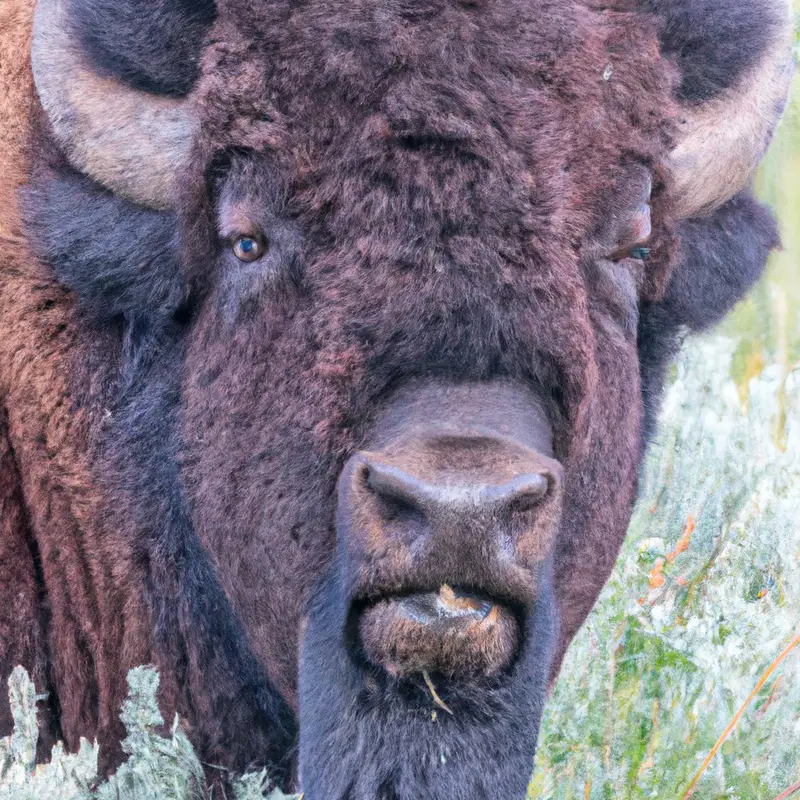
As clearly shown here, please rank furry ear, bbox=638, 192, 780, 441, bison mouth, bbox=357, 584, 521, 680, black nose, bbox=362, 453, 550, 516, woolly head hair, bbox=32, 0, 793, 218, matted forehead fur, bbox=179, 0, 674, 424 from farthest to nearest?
furry ear, bbox=638, 192, 780, 441 → woolly head hair, bbox=32, 0, 793, 218 → matted forehead fur, bbox=179, 0, 674, 424 → bison mouth, bbox=357, 584, 521, 680 → black nose, bbox=362, 453, 550, 516

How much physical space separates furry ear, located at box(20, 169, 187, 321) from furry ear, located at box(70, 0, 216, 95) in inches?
14.5

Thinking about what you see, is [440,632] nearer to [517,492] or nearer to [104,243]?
[517,492]

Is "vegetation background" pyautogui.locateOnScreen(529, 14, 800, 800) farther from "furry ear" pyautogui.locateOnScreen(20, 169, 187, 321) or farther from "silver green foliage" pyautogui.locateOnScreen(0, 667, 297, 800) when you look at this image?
"furry ear" pyautogui.locateOnScreen(20, 169, 187, 321)

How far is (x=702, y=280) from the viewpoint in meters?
4.18

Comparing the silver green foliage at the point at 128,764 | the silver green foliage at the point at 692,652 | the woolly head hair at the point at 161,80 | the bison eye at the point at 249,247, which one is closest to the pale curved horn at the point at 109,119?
the woolly head hair at the point at 161,80

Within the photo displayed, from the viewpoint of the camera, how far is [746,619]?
3838 mm

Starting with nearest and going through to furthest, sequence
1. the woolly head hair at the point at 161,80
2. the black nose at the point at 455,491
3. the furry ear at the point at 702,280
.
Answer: the black nose at the point at 455,491 → the woolly head hair at the point at 161,80 → the furry ear at the point at 702,280

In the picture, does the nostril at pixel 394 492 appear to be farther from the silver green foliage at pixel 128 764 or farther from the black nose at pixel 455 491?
the silver green foliage at pixel 128 764

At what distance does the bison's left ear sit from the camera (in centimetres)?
373

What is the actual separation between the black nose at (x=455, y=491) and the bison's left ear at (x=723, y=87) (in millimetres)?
1462

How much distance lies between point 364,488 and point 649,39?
1.72 meters

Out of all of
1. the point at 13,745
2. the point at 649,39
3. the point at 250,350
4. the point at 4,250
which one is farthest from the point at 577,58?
the point at 13,745

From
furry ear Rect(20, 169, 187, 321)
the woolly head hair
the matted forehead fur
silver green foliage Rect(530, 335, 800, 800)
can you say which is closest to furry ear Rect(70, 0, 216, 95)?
the woolly head hair

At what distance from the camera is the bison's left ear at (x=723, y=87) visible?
3.73m
